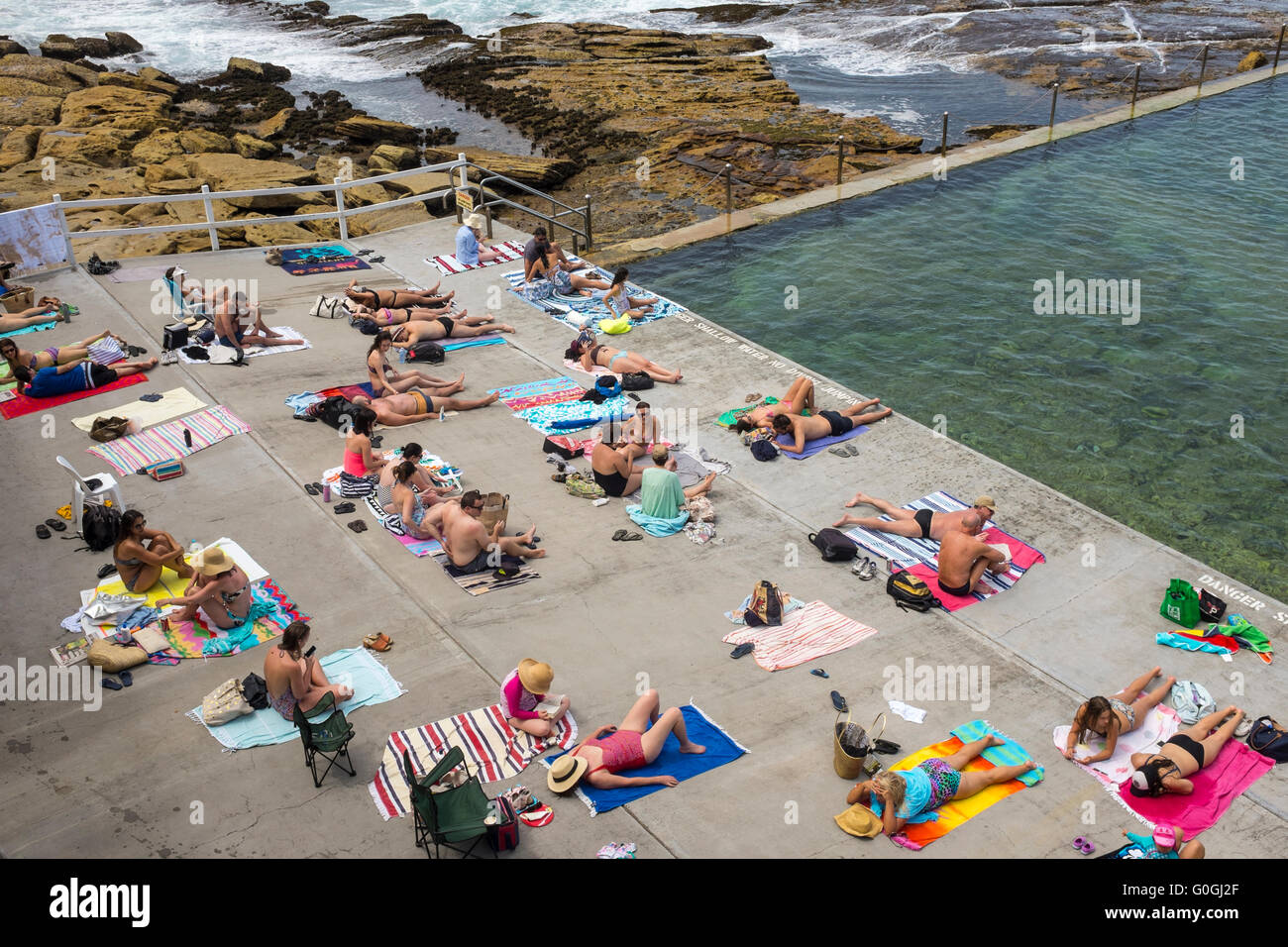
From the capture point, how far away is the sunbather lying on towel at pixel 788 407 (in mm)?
14320

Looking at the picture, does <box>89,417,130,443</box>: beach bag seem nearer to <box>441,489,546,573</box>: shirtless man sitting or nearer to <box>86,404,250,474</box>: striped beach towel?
<box>86,404,250,474</box>: striped beach towel

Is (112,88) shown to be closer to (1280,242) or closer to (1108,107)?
(1108,107)

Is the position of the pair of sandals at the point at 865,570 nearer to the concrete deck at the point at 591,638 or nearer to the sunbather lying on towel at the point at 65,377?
the concrete deck at the point at 591,638

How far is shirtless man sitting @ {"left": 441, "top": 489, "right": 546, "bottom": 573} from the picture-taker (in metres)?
11.3

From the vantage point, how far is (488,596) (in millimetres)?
11203

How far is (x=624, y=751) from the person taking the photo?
348 inches

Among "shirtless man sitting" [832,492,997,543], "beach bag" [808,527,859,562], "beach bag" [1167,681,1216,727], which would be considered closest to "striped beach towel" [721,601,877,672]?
"beach bag" [808,527,859,562]

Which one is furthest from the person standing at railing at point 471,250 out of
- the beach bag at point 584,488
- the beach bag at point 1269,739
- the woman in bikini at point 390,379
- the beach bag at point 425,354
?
the beach bag at point 1269,739

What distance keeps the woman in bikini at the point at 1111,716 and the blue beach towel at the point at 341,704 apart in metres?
6.05

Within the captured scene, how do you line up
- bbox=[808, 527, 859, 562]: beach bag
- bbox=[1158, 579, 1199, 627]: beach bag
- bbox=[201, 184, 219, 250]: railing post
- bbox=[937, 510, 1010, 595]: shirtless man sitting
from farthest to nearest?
bbox=[201, 184, 219, 250]: railing post
bbox=[808, 527, 859, 562]: beach bag
bbox=[937, 510, 1010, 595]: shirtless man sitting
bbox=[1158, 579, 1199, 627]: beach bag

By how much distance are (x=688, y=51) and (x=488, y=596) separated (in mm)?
39156

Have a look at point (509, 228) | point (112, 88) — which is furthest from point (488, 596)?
point (112, 88)

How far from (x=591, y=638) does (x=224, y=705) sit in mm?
3455

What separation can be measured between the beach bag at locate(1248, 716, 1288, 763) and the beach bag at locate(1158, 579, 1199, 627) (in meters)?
1.47
